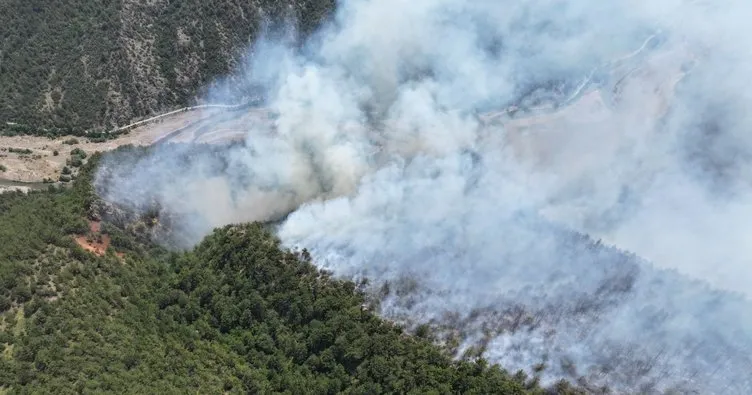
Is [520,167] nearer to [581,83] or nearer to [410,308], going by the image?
[581,83]

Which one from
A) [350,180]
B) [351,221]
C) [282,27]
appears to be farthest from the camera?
[282,27]

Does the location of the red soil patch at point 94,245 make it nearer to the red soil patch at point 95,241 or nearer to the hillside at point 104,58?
the red soil patch at point 95,241

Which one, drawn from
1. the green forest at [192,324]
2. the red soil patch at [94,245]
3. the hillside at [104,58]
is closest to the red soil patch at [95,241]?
the red soil patch at [94,245]

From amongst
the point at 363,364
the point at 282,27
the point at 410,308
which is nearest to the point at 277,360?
the point at 363,364

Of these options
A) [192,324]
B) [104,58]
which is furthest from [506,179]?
[104,58]

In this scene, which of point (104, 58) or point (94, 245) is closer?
point (94, 245)

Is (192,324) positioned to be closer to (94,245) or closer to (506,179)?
(94,245)
